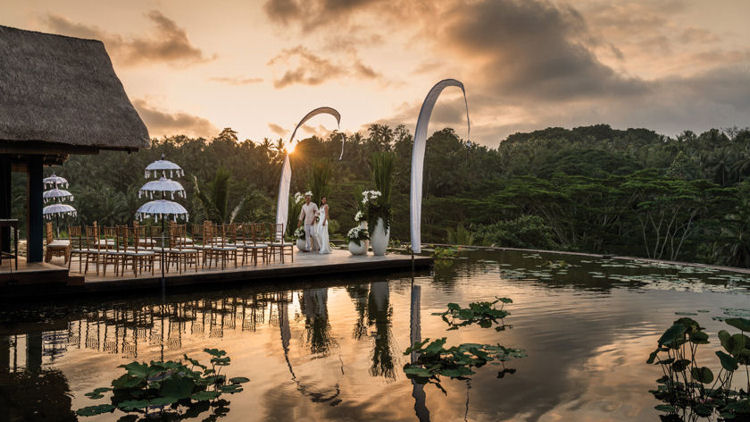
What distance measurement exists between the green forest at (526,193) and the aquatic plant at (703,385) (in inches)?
429

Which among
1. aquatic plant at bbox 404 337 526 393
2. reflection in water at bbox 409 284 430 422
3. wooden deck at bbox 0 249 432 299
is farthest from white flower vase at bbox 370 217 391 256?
aquatic plant at bbox 404 337 526 393

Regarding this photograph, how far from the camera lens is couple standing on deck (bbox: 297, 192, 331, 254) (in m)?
14.8

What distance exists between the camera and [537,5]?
19688mm

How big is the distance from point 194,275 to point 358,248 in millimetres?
5064

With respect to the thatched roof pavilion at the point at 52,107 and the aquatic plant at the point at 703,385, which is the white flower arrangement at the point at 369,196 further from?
the aquatic plant at the point at 703,385

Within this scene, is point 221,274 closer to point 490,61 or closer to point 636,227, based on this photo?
point 490,61

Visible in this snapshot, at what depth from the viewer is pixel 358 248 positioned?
14.3 m

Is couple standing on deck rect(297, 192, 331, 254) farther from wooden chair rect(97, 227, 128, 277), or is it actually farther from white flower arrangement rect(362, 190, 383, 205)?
wooden chair rect(97, 227, 128, 277)

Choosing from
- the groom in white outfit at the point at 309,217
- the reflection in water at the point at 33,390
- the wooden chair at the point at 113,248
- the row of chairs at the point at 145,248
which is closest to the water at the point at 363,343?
the reflection in water at the point at 33,390

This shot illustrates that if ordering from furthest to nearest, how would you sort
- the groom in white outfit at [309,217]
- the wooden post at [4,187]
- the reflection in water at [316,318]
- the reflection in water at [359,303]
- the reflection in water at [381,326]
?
the groom in white outfit at [309,217] < the wooden post at [4,187] < the reflection in water at [359,303] < the reflection in water at [316,318] < the reflection in water at [381,326]

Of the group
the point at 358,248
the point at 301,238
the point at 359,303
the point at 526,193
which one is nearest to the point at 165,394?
the point at 359,303

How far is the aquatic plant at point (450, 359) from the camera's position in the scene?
4933mm

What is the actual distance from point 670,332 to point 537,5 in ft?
58.1

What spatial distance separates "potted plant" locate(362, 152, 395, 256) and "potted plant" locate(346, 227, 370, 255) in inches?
8.7
